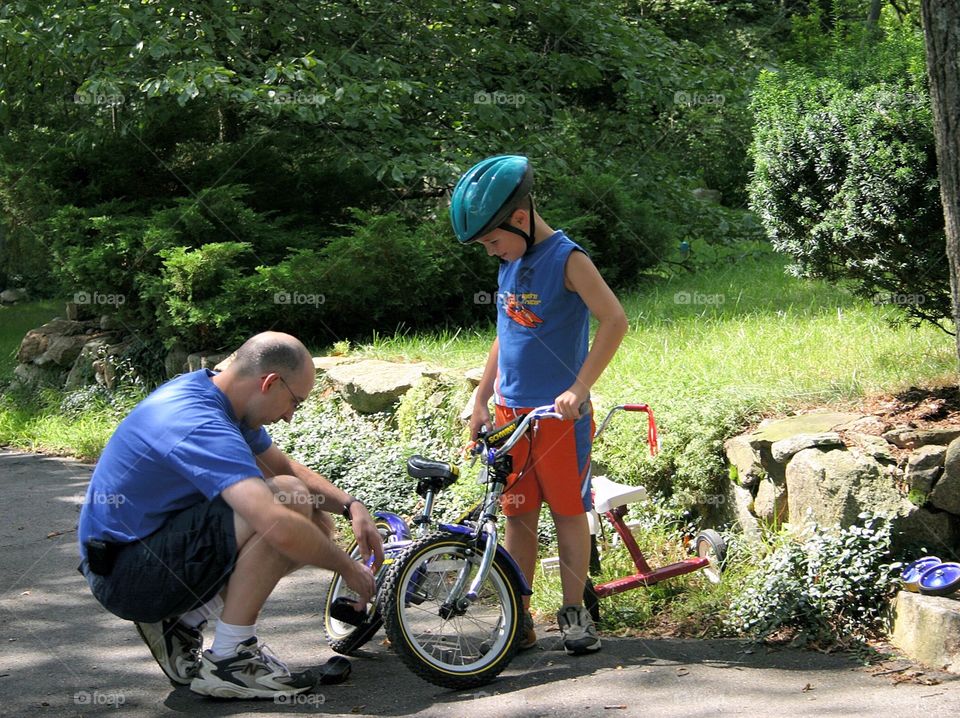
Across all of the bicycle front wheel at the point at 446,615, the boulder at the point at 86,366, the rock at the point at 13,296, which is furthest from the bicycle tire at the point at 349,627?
A: the rock at the point at 13,296

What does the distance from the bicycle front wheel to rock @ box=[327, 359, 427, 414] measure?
305 cm

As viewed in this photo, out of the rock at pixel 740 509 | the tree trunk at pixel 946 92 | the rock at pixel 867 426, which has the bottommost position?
the rock at pixel 740 509

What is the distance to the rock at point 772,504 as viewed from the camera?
4.87 m

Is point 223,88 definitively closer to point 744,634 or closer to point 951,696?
point 744,634

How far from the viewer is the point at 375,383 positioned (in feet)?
24.1

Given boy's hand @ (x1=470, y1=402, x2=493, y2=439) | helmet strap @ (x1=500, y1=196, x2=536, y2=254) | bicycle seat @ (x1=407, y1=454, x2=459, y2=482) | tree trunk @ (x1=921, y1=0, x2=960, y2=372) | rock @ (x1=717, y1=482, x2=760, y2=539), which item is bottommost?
rock @ (x1=717, y1=482, x2=760, y2=539)

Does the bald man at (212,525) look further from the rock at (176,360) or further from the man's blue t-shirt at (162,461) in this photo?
the rock at (176,360)

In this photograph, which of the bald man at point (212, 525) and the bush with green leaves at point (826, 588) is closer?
the bald man at point (212, 525)

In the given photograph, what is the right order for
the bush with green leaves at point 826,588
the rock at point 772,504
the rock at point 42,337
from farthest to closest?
the rock at point 42,337, the rock at point 772,504, the bush with green leaves at point 826,588

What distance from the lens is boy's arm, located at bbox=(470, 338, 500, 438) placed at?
4.43 metres

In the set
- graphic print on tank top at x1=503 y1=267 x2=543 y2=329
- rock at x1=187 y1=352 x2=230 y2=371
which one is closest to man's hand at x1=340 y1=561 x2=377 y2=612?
graphic print on tank top at x1=503 y1=267 x2=543 y2=329

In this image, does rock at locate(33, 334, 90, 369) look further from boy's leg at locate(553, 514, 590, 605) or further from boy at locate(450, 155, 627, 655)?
boy's leg at locate(553, 514, 590, 605)

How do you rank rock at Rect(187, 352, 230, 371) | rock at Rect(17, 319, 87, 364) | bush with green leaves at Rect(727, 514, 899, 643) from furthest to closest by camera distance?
rock at Rect(17, 319, 87, 364), rock at Rect(187, 352, 230, 371), bush with green leaves at Rect(727, 514, 899, 643)

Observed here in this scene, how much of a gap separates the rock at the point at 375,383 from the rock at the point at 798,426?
2.75 metres
